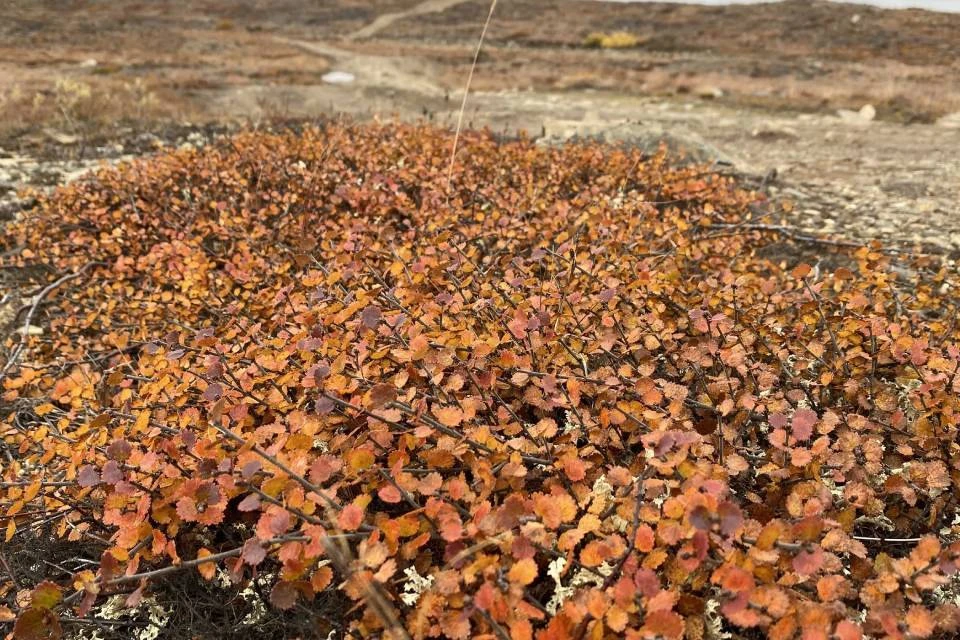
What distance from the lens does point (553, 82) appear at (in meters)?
31.5

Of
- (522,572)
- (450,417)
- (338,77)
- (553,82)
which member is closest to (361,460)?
(450,417)

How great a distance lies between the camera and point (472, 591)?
6.11ft

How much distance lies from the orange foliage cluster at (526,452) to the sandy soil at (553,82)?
15.3ft

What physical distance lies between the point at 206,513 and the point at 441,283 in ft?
6.55

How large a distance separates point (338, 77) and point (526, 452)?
35.1 m

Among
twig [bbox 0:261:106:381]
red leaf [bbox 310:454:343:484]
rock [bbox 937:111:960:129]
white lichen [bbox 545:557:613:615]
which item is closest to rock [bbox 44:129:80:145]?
twig [bbox 0:261:106:381]

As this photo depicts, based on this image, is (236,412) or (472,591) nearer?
(472,591)

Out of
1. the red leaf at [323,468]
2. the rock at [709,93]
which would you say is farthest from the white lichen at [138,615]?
the rock at [709,93]

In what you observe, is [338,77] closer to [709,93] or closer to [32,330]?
[709,93]

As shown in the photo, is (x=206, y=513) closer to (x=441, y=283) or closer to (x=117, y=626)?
(x=117, y=626)

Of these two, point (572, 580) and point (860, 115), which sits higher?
point (860, 115)

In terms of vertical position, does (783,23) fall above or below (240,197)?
above

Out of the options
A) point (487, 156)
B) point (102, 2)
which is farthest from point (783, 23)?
point (102, 2)

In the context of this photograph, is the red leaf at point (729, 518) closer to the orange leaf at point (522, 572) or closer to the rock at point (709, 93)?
the orange leaf at point (522, 572)
